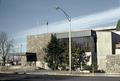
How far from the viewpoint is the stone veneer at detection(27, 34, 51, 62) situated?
75.8 metres

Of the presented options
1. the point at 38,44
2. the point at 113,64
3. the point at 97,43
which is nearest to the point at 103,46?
the point at 97,43

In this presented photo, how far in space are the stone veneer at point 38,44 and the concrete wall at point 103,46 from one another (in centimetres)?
1426

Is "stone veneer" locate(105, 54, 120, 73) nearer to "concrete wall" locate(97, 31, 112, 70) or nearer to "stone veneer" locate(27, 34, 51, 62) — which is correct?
"concrete wall" locate(97, 31, 112, 70)

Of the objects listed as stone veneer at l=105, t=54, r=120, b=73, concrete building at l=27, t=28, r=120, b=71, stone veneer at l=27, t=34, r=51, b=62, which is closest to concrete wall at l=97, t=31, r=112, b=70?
concrete building at l=27, t=28, r=120, b=71

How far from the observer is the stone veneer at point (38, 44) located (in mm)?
75775

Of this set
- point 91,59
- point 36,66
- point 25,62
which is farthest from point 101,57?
point 25,62

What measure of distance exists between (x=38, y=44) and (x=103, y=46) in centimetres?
1936

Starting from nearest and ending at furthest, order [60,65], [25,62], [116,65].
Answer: [116,65], [60,65], [25,62]

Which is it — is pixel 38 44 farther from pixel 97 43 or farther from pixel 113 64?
pixel 113 64

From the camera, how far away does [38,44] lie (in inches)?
3061

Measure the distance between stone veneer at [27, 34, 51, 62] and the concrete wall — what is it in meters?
14.3

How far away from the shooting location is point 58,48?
6638 cm

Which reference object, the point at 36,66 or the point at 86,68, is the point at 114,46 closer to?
the point at 86,68

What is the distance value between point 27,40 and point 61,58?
18536 millimetres
